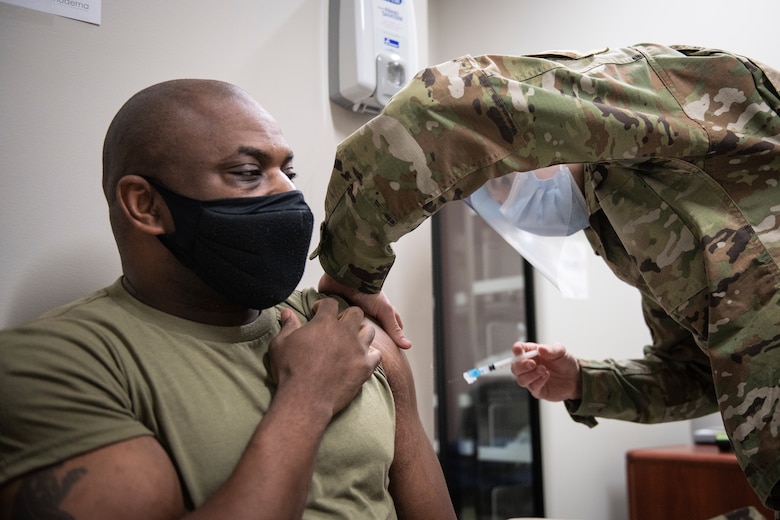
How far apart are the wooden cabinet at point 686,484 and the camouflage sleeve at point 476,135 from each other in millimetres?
1417

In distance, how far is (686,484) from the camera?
223 centimetres

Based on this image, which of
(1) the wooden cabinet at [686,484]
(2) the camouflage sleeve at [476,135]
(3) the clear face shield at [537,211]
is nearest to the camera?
(2) the camouflage sleeve at [476,135]

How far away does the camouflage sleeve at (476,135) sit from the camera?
3.57ft

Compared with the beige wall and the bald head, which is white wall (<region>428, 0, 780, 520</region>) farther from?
the bald head

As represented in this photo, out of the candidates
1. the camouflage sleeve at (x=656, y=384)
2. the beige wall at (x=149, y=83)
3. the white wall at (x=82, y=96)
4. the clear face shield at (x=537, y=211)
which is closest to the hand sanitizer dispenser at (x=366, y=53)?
the beige wall at (x=149, y=83)

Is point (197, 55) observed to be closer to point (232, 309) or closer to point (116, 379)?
point (232, 309)

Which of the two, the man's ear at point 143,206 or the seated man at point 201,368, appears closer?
the seated man at point 201,368

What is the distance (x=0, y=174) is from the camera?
113 centimetres

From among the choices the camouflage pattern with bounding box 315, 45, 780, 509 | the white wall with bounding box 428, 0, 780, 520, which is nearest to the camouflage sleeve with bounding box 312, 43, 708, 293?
the camouflage pattern with bounding box 315, 45, 780, 509

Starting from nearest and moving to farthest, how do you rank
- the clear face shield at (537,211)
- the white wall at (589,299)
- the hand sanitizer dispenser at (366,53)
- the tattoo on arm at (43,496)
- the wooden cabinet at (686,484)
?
the tattoo on arm at (43,496), the clear face shield at (537,211), the hand sanitizer dispenser at (366,53), the wooden cabinet at (686,484), the white wall at (589,299)

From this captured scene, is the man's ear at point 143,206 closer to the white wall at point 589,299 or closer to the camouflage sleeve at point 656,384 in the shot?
the camouflage sleeve at point 656,384

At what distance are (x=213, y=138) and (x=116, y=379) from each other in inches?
17.1

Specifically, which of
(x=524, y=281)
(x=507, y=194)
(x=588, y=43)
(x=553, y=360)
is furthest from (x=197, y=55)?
(x=588, y=43)

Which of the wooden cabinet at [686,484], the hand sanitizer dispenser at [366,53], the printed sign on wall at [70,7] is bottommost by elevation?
the wooden cabinet at [686,484]
